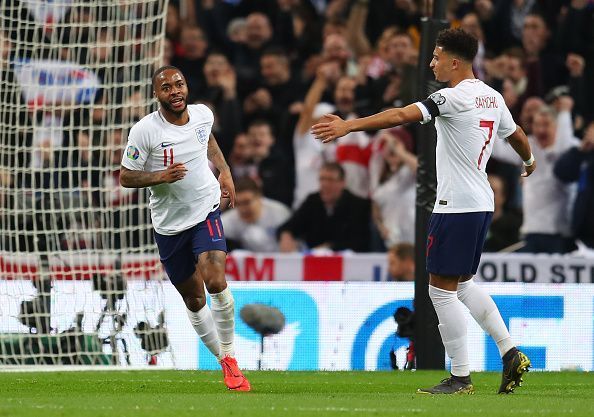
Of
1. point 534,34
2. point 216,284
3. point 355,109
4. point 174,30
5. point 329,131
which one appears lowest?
point 216,284

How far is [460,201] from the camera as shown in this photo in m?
8.83

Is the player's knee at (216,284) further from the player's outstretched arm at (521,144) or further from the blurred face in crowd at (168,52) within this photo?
the blurred face in crowd at (168,52)

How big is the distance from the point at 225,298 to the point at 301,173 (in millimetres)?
6816

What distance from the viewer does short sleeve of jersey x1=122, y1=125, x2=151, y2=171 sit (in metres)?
9.42

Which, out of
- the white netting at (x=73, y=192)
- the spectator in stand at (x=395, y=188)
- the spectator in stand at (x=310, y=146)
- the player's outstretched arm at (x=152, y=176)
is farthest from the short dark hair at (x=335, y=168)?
the player's outstretched arm at (x=152, y=176)

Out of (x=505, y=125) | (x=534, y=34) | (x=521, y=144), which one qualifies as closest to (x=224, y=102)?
(x=534, y=34)

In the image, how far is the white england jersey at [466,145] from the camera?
28.8 feet

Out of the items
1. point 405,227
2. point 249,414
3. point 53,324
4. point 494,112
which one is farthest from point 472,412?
point 405,227

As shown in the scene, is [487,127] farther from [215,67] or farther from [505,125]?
[215,67]

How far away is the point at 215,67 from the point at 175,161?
25.1ft

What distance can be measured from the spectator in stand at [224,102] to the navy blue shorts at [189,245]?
7101 mm

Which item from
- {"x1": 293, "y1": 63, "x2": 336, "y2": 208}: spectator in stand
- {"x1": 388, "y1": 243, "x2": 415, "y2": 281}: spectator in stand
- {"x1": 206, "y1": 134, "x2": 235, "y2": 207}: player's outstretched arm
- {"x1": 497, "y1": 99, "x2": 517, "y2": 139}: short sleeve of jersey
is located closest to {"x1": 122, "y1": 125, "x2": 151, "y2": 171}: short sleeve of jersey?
{"x1": 206, "y1": 134, "x2": 235, "y2": 207}: player's outstretched arm

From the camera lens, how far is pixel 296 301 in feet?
40.9

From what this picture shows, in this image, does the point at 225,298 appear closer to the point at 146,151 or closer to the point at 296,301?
the point at 146,151
